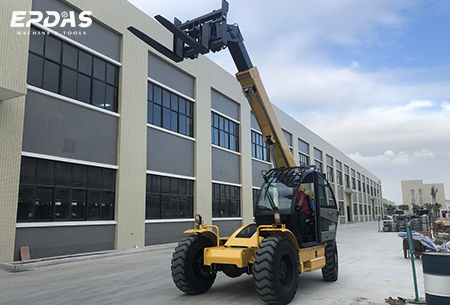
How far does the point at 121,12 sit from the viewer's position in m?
16.8

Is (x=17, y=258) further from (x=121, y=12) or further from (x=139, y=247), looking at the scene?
(x=121, y=12)

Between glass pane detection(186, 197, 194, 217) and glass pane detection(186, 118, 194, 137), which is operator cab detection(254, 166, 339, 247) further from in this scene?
glass pane detection(186, 118, 194, 137)

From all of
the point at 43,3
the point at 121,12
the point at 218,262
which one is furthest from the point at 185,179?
the point at 218,262

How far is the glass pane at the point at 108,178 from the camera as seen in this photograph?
15250mm

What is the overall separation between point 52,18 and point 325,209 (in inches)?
472

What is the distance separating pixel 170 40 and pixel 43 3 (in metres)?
7.49

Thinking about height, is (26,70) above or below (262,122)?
above

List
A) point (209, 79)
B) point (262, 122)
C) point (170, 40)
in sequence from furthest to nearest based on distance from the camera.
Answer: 1. point (209, 79)
2. point (170, 40)
3. point (262, 122)

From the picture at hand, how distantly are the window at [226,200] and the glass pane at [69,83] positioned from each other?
10885mm

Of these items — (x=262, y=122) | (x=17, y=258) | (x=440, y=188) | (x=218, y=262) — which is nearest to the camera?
(x=218, y=262)

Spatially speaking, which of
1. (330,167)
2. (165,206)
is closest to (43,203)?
(165,206)

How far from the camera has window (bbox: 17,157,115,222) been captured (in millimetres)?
12336

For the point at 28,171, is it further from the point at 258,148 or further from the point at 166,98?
the point at 258,148

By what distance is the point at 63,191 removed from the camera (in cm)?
1354
